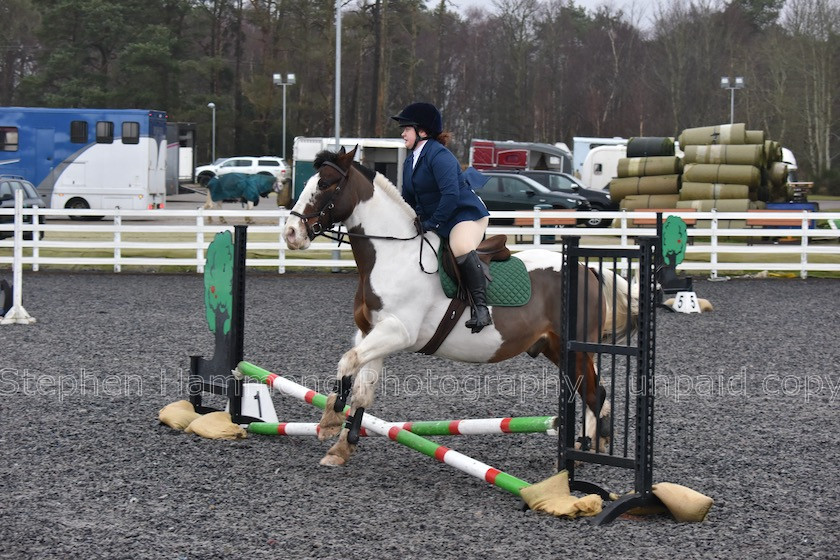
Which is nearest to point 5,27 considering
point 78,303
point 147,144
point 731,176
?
point 147,144

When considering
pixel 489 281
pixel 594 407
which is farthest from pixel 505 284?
pixel 594 407

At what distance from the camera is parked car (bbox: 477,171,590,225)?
88.3 feet

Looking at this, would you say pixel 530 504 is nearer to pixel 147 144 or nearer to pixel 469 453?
Result: pixel 469 453

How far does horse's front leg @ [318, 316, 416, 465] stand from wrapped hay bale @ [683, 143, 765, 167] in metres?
22.5

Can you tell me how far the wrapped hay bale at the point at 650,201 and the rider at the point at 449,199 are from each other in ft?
72.9

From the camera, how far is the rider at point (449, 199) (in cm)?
604

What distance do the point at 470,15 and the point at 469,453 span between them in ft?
202

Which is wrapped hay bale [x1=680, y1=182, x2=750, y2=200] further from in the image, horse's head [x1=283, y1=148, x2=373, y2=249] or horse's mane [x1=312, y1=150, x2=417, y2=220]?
horse's head [x1=283, y1=148, x2=373, y2=249]

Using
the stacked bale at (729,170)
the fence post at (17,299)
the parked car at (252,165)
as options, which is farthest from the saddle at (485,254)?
the parked car at (252,165)

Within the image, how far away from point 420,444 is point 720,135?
23504mm

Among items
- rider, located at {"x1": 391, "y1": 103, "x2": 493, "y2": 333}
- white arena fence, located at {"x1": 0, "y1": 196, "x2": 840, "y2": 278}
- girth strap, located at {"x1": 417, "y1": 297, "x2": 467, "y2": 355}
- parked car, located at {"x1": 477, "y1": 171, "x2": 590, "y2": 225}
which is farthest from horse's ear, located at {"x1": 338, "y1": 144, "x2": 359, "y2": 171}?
parked car, located at {"x1": 477, "y1": 171, "x2": 590, "y2": 225}

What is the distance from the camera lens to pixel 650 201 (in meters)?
27.9

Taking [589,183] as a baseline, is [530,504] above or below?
below

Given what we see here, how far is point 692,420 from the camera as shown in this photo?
7.32 metres
